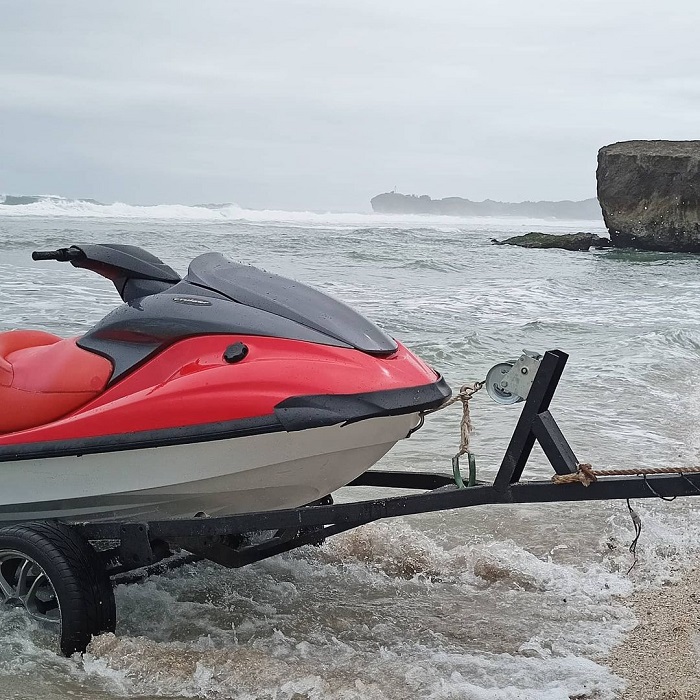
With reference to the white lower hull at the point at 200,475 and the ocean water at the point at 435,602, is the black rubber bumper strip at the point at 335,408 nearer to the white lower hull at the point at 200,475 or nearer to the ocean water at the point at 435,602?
the white lower hull at the point at 200,475

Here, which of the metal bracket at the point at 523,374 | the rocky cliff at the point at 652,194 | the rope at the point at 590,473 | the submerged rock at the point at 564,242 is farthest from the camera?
the submerged rock at the point at 564,242

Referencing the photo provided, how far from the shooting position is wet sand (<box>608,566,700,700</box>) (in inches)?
90.2

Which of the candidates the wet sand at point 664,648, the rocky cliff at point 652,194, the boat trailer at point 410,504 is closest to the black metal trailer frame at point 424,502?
the boat trailer at point 410,504

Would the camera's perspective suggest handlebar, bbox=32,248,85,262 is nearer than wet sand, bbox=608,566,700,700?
No

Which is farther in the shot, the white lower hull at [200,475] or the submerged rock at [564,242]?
the submerged rock at [564,242]

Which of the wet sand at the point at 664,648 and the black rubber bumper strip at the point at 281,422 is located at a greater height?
the black rubber bumper strip at the point at 281,422

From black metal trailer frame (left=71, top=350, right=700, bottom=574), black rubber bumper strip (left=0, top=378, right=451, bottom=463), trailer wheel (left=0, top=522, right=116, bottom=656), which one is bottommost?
trailer wheel (left=0, top=522, right=116, bottom=656)

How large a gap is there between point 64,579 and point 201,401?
0.62 m

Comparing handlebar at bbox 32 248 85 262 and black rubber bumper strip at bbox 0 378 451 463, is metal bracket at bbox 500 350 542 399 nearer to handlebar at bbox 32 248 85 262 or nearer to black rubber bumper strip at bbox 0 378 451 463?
black rubber bumper strip at bbox 0 378 451 463

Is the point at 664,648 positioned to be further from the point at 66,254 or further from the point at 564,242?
the point at 564,242

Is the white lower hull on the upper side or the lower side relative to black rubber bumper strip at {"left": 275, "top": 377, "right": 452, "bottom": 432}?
lower

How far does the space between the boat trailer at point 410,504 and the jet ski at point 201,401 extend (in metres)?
0.10

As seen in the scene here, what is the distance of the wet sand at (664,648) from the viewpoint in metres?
2.29

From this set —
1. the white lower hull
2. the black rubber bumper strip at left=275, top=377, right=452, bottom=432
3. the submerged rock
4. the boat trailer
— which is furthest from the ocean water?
the submerged rock
